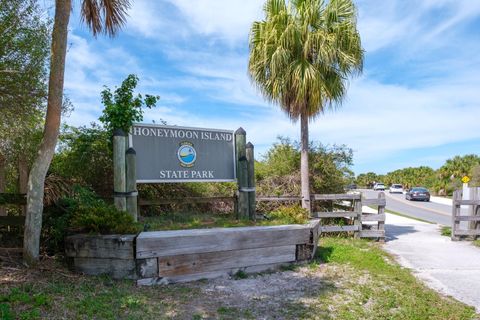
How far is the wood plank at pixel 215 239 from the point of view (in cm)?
555

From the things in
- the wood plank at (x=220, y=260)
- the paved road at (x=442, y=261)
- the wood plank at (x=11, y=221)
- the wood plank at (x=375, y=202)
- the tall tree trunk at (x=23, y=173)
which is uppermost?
the tall tree trunk at (x=23, y=173)

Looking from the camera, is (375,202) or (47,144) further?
(375,202)

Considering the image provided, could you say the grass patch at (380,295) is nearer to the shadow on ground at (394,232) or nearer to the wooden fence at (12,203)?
the shadow on ground at (394,232)

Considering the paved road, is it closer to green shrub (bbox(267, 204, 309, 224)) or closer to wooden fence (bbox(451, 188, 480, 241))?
wooden fence (bbox(451, 188, 480, 241))

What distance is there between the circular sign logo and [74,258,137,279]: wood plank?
2.58 m

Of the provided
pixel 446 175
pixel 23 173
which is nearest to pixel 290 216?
pixel 23 173

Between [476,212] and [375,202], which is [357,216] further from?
[476,212]

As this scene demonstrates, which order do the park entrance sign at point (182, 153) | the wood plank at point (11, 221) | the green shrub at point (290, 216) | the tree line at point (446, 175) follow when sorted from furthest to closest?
the tree line at point (446, 175), the green shrub at point (290, 216), the park entrance sign at point (182, 153), the wood plank at point (11, 221)

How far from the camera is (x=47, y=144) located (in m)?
5.57

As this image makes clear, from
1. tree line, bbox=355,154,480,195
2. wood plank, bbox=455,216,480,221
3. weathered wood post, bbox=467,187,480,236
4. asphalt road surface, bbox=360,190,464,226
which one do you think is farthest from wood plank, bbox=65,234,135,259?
tree line, bbox=355,154,480,195

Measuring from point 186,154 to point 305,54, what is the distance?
4608 millimetres

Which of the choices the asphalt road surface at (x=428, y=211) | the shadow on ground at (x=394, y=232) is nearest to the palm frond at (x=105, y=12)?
the shadow on ground at (x=394, y=232)

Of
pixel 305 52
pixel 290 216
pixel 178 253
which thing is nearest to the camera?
pixel 178 253

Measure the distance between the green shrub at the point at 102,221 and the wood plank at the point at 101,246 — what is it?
0.17 m
